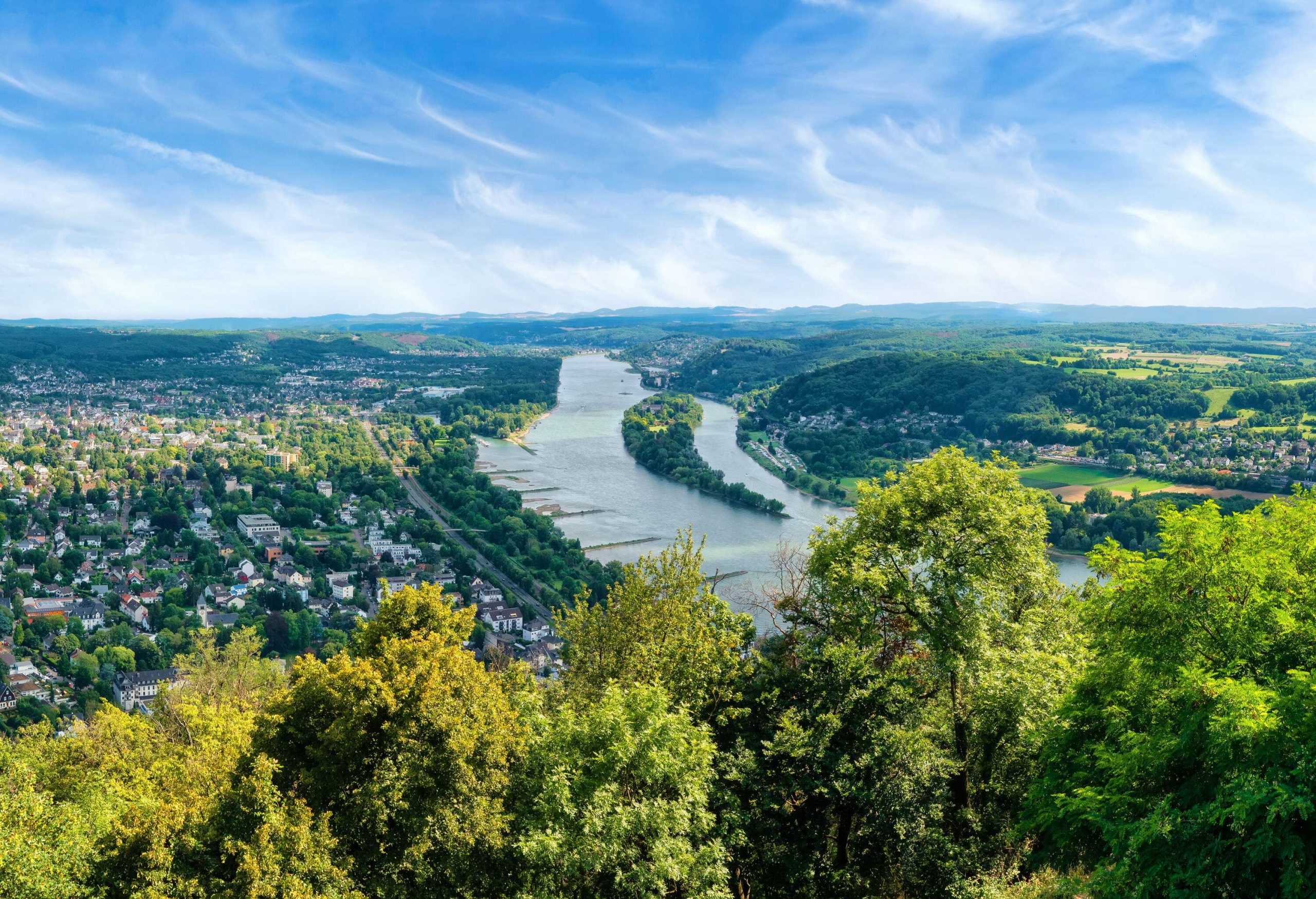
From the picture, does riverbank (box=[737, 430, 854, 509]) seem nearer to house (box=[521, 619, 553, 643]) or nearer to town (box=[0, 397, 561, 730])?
house (box=[521, 619, 553, 643])

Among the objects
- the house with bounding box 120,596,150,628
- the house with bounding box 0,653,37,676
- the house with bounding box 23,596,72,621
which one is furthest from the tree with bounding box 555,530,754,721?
the house with bounding box 23,596,72,621

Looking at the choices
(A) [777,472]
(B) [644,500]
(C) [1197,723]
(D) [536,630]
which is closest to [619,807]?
(C) [1197,723]

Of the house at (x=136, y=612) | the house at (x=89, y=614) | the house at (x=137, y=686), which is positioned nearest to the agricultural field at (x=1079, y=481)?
the house at (x=137, y=686)

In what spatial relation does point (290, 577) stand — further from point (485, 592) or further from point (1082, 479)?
point (1082, 479)

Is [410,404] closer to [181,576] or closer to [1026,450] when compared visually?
[181,576]

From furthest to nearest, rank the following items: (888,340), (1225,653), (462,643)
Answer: (888,340), (462,643), (1225,653)

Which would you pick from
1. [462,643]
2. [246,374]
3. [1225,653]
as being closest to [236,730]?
[462,643]
